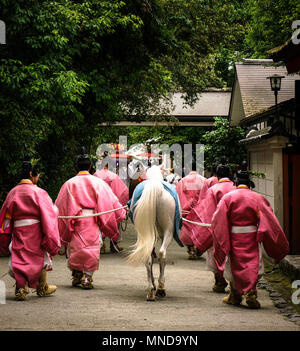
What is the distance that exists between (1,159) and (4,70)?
234cm

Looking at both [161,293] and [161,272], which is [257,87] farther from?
[161,293]

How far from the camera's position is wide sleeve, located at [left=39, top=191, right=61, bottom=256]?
791cm

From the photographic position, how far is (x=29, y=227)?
26.1ft

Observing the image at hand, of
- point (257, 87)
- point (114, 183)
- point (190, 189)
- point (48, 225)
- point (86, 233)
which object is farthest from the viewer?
point (257, 87)

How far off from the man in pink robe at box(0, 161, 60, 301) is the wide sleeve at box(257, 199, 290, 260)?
108 inches

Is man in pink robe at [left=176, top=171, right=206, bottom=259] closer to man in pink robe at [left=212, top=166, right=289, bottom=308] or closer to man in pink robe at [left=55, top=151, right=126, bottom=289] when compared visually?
man in pink robe at [left=55, top=151, right=126, bottom=289]

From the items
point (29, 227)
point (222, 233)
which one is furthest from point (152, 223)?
point (29, 227)

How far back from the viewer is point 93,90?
14.5 metres

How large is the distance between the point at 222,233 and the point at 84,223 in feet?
8.15


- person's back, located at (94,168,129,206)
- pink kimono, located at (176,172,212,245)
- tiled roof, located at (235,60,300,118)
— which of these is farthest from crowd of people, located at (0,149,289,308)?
tiled roof, located at (235,60,300,118)

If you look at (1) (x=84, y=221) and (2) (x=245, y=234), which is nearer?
(2) (x=245, y=234)

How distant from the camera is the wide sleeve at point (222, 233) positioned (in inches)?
299

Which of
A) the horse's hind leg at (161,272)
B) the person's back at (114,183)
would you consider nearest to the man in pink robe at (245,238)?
the horse's hind leg at (161,272)

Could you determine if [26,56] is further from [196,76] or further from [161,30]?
[196,76]
